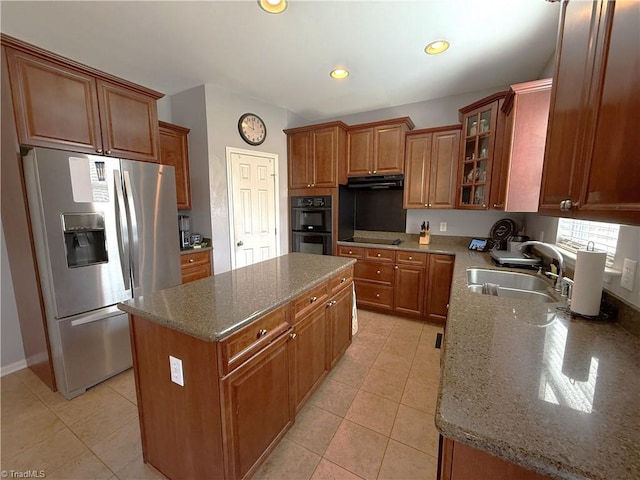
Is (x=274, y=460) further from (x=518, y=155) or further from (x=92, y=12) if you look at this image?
(x=92, y=12)

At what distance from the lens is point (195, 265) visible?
9.57ft

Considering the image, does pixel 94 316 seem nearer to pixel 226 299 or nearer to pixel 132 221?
pixel 132 221

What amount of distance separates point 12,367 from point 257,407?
2.53m

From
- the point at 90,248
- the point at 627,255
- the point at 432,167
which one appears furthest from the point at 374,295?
the point at 90,248

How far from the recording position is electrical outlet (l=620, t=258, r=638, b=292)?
1129 millimetres

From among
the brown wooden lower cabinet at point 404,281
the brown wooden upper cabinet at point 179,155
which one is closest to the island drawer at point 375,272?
the brown wooden lower cabinet at point 404,281

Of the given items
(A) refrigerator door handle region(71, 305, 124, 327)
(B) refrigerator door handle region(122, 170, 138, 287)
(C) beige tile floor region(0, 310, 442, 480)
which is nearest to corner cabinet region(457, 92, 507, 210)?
(C) beige tile floor region(0, 310, 442, 480)

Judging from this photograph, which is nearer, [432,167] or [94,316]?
[94,316]

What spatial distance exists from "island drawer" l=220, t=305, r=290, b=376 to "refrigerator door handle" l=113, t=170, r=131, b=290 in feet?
5.11

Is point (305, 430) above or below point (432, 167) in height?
below

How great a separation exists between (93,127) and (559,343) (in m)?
3.21

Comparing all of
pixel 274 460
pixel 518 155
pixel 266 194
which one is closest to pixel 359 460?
pixel 274 460

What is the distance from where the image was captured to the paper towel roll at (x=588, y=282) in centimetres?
121

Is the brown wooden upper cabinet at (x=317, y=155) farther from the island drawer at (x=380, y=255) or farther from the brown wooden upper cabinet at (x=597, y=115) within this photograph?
the brown wooden upper cabinet at (x=597, y=115)
